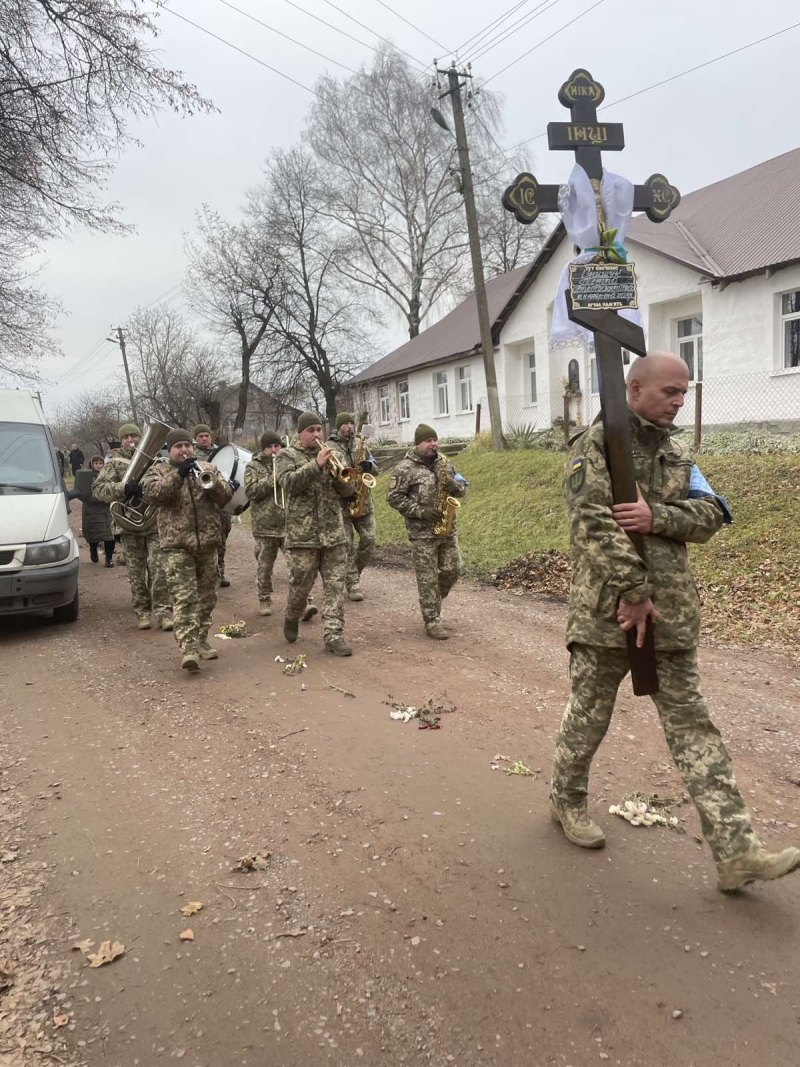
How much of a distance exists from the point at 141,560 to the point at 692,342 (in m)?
15.1

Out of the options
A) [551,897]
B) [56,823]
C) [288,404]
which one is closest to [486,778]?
[551,897]

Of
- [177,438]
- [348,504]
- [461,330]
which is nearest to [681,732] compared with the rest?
[177,438]

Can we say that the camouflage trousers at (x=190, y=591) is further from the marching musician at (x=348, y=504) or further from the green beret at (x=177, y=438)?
the marching musician at (x=348, y=504)

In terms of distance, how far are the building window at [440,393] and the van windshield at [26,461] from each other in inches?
849

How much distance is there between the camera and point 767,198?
17609mm

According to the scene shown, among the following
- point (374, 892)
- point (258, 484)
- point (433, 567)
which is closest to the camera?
point (374, 892)

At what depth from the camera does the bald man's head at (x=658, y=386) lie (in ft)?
9.50

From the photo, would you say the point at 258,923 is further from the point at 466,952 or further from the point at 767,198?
the point at 767,198

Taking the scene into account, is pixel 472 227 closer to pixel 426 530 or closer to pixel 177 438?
pixel 426 530

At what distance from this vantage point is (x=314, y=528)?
6.54 meters

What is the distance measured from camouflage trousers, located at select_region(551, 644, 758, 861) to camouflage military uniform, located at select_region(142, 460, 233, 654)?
3977 millimetres

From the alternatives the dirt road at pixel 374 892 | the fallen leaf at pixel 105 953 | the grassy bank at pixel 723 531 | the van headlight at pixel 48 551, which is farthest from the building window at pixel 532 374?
the fallen leaf at pixel 105 953

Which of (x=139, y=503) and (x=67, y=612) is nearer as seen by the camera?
(x=139, y=503)

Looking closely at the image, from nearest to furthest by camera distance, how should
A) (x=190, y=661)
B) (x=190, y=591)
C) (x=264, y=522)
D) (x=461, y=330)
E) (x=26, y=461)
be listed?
(x=190, y=661) < (x=190, y=591) < (x=26, y=461) < (x=264, y=522) < (x=461, y=330)
